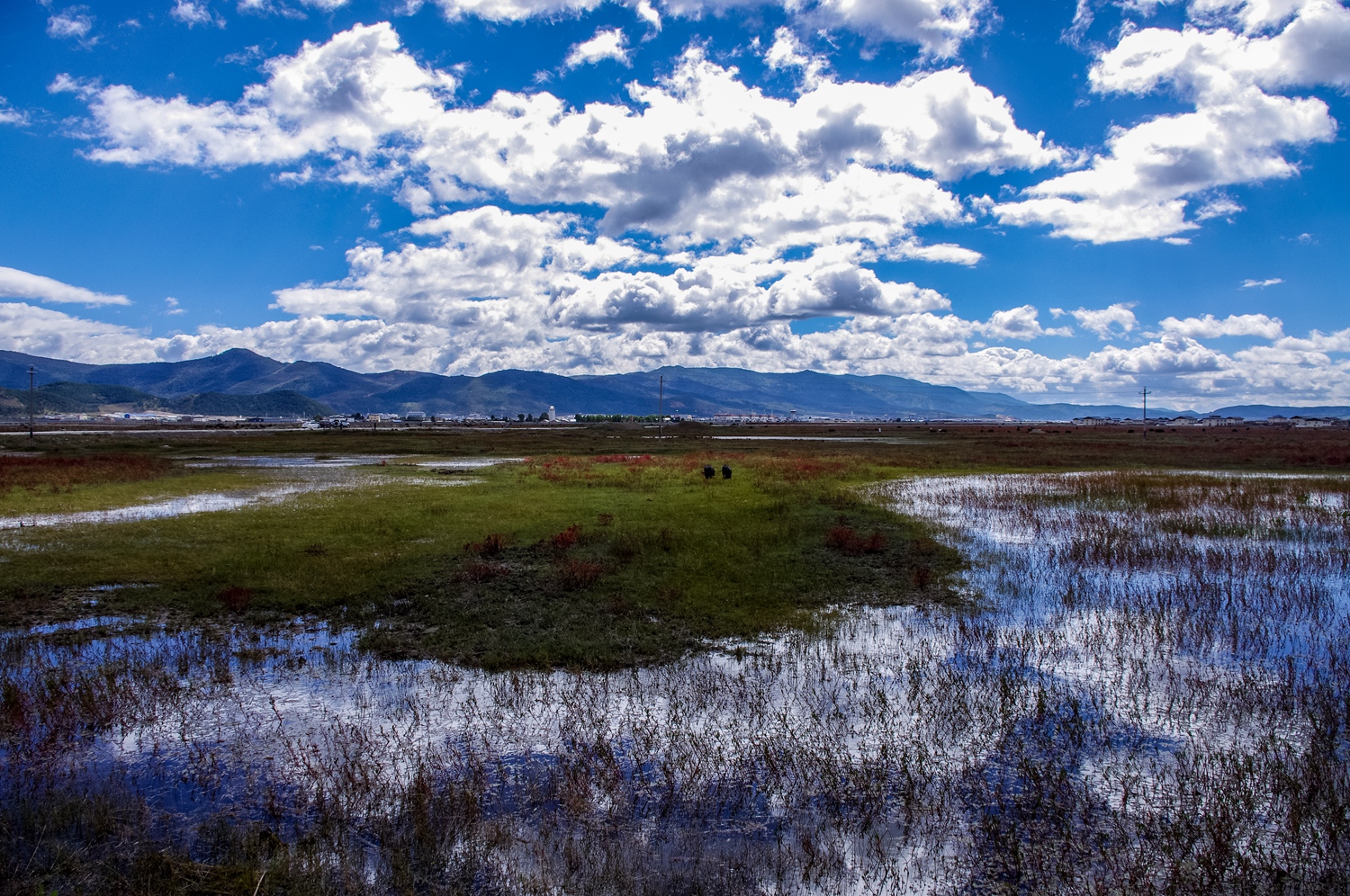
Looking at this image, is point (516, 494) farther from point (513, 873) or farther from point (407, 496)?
point (513, 873)

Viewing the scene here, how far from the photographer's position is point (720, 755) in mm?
8953

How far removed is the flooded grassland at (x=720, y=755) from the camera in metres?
6.78

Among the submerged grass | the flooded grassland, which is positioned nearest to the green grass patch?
the flooded grassland

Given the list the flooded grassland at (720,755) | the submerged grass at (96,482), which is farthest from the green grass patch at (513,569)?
the submerged grass at (96,482)

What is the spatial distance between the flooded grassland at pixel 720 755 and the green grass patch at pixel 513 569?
51cm

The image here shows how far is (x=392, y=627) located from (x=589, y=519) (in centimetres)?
1196

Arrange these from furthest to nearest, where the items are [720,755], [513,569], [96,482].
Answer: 1. [96,482]
2. [513,569]
3. [720,755]

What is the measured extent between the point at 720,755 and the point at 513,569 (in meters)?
11.3

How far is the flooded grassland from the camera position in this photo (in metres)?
6.78

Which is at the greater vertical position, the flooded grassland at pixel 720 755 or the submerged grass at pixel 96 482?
the submerged grass at pixel 96 482

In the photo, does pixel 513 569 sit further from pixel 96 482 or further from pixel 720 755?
pixel 96 482

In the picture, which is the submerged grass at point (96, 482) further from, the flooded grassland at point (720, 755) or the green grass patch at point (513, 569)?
the flooded grassland at point (720, 755)

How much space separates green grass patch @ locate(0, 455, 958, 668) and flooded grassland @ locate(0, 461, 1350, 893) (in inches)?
20.0

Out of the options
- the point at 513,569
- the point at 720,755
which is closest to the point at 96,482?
the point at 513,569
